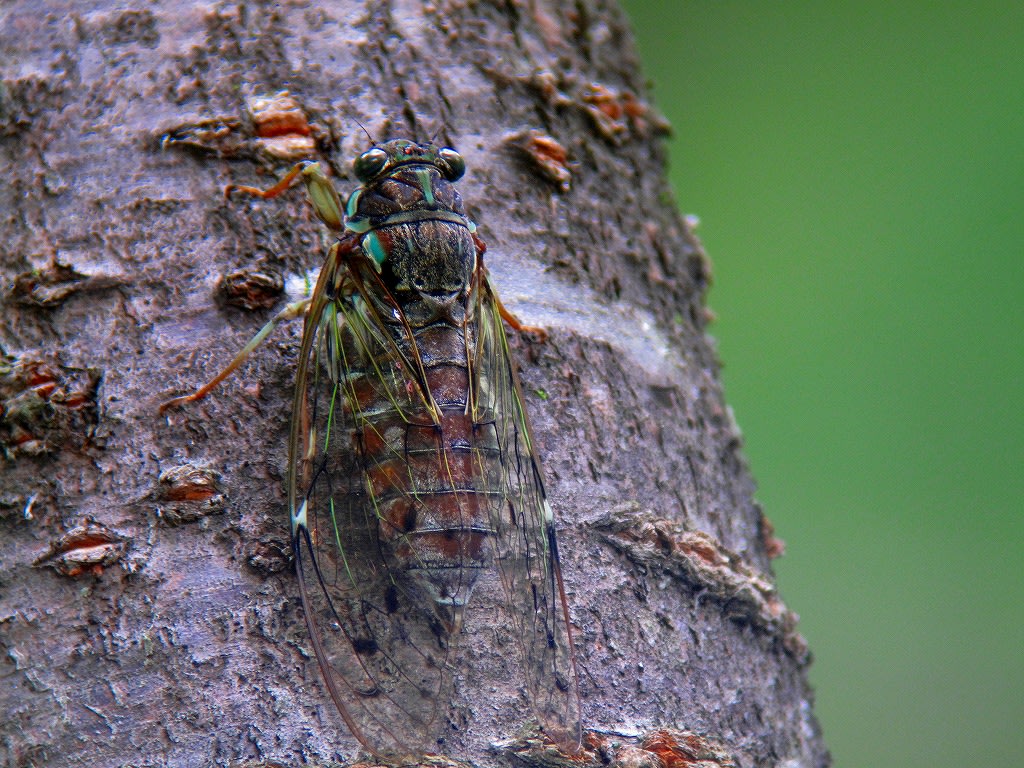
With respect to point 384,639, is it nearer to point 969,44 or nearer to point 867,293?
point 867,293

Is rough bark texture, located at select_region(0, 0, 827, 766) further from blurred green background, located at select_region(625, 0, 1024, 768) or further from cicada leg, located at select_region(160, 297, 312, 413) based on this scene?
blurred green background, located at select_region(625, 0, 1024, 768)

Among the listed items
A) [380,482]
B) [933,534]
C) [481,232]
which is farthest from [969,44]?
[380,482]

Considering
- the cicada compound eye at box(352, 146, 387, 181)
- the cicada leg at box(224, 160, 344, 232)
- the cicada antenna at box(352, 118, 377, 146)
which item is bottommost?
the cicada leg at box(224, 160, 344, 232)

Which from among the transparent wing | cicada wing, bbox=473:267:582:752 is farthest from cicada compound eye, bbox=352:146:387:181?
cicada wing, bbox=473:267:582:752

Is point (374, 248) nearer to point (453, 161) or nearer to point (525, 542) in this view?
point (453, 161)

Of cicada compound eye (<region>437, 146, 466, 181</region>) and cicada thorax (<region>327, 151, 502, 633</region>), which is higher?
cicada compound eye (<region>437, 146, 466, 181</region>)
